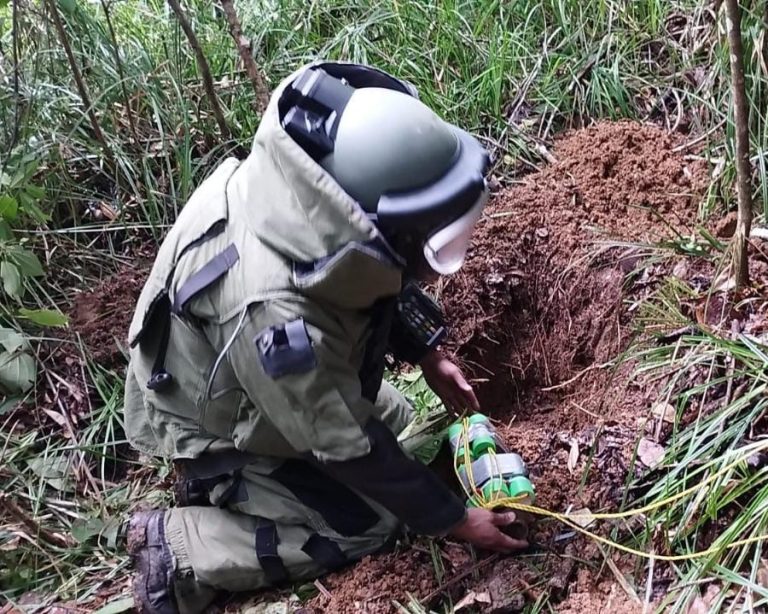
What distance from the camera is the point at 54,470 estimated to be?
2463 millimetres

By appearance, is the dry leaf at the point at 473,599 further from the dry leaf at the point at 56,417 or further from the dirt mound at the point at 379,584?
the dry leaf at the point at 56,417

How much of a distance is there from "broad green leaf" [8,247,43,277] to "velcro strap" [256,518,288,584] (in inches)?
41.9

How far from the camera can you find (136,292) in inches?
110

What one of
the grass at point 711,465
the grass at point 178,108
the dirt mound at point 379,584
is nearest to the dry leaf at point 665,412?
the grass at point 711,465

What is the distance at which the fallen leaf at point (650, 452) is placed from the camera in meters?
1.83

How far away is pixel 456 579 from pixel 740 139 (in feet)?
3.89

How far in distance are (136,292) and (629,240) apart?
1.62 metres

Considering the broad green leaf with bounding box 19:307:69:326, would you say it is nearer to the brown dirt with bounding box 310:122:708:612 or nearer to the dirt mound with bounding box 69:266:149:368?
the dirt mound with bounding box 69:266:149:368

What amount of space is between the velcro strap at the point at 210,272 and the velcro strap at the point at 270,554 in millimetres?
699

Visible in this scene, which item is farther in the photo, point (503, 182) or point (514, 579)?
point (503, 182)

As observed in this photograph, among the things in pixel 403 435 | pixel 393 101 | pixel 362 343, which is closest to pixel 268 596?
pixel 403 435

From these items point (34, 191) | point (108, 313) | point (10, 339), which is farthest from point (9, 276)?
point (108, 313)

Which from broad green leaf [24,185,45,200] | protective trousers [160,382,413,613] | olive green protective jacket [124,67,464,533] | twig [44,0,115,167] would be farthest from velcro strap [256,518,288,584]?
twig [44,0,115,167]

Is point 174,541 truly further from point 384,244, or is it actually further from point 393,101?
point 393,101
